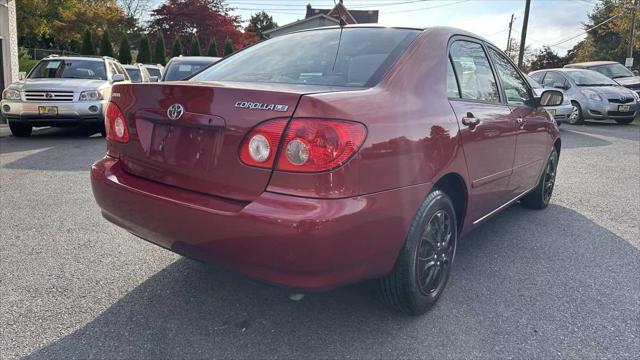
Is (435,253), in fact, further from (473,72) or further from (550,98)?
(550,98)

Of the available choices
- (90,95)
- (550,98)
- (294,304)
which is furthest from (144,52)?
(294,304)

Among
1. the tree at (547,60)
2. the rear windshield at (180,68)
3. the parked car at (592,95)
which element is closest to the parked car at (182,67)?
the rear windshield at (180,68)

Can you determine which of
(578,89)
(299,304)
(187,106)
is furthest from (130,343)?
(578,89)

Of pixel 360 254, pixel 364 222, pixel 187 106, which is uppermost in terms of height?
pixel 187 106

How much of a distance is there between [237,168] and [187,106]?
16.2 inches

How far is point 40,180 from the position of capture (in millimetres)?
5664

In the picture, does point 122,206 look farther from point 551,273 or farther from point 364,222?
point 551,273

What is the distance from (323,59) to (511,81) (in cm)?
189

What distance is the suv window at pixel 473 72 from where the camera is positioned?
307cm

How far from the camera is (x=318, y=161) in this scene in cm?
200

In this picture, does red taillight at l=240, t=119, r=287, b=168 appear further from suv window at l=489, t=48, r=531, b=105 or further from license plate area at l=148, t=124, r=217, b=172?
suv window at l=489, t=48, r=531, b=105

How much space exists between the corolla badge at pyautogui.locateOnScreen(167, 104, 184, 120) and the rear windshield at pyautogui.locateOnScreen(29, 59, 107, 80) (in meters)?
8.57

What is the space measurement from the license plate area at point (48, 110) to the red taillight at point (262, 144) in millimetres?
7885

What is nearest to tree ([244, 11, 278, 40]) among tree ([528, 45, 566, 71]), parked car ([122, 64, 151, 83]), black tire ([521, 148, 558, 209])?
tree ([528, 45, 566, 71])
